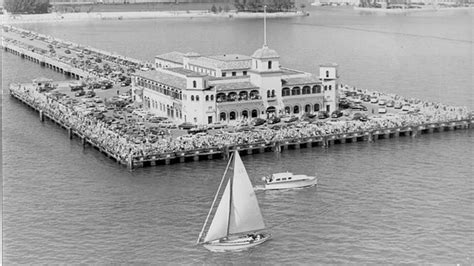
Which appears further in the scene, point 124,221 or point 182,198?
point 182,198

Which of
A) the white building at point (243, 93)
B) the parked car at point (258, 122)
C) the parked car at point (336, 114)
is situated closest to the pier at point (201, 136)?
the parked car at point (336, 114)

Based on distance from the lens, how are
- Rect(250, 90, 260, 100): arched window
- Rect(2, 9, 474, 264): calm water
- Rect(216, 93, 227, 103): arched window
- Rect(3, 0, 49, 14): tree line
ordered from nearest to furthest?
Rect(2, 9, 474, 264): calm water → Rect(216, 93, 227, 103): arched window → Rect(250, 90, 260, 100): arched window → Rect(3, 0, 49, 14): tree line

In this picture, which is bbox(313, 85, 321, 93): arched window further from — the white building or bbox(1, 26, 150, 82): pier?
bbox(1, 26, 150, 82): pier

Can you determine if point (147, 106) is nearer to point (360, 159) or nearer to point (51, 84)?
point (51, 84)

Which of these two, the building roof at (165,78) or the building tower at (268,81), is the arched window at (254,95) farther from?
the building roof at (165,78)

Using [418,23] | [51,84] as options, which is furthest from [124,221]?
[418,23]

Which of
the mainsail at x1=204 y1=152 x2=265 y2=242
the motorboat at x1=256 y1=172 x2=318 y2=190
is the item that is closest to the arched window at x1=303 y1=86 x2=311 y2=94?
the motorboat at x1=256 y1=172 x2=318 y2=190
